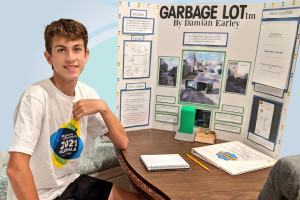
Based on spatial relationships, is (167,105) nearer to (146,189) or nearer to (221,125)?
(221,125)

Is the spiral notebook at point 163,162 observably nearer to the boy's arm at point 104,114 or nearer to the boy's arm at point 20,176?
the boy's arm at point 104,114

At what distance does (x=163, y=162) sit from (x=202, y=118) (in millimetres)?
524

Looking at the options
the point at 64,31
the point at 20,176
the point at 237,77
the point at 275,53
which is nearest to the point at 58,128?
the point at 20,176

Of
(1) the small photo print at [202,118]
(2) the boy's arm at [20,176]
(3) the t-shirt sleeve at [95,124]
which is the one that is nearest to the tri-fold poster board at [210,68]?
(1) the small photo print at [202,118]

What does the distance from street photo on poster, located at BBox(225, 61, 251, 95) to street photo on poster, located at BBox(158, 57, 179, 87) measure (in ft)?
1.12

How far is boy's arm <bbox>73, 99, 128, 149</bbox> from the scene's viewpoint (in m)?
1.29

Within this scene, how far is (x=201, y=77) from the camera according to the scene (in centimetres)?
162

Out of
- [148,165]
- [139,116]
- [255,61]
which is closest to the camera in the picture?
[148,165]

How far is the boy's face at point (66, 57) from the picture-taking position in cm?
118

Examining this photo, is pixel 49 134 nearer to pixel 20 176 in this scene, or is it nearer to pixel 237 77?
pixel 20 176

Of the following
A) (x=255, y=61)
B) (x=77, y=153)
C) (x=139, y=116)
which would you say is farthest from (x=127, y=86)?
(x=255, y=61)

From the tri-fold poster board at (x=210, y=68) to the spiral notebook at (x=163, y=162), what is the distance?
16.3 inches

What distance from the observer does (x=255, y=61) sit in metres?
1.48

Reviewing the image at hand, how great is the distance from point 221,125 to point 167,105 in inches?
14.9
